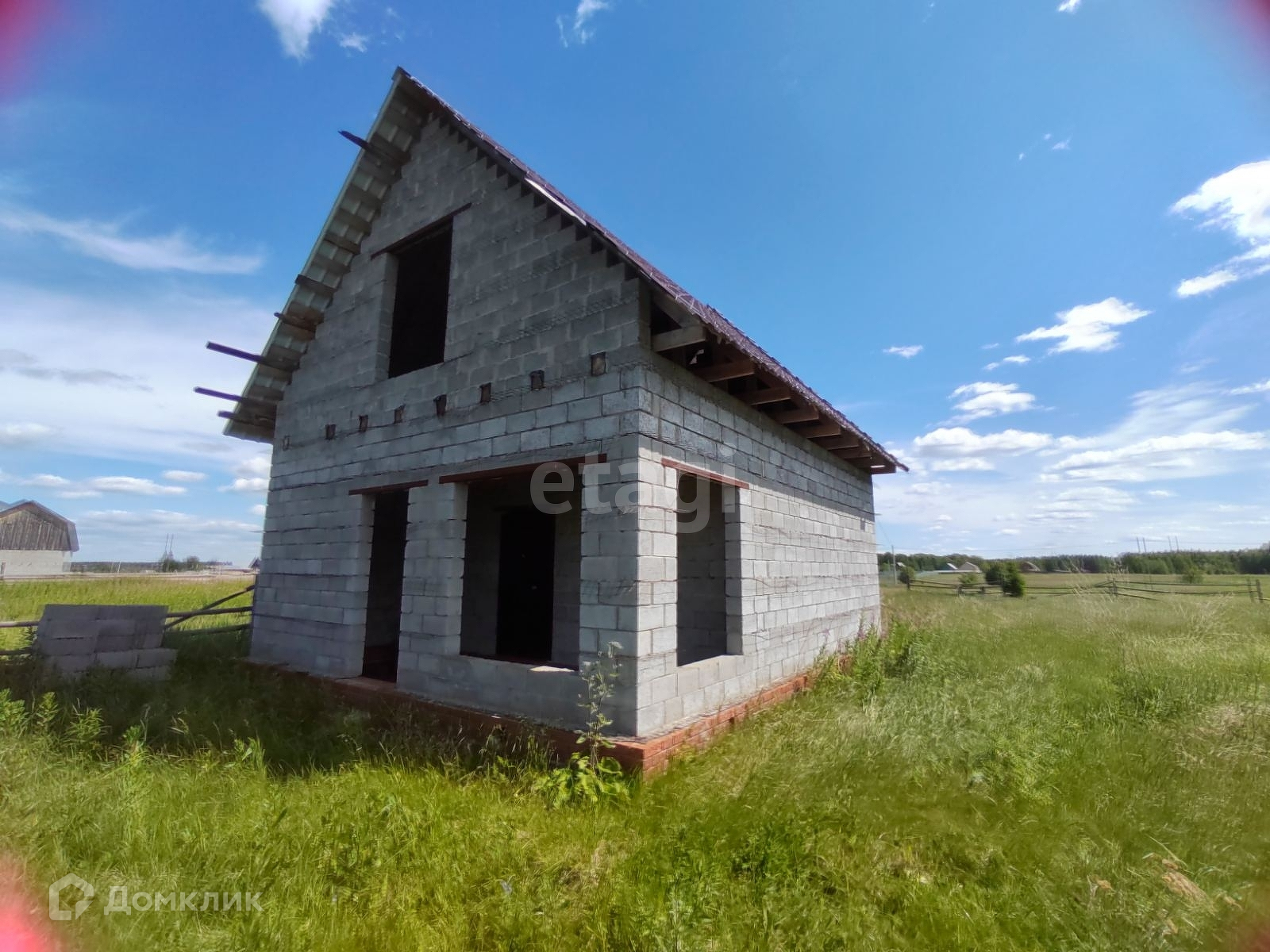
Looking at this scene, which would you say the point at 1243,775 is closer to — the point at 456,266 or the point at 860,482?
the point at 860,482

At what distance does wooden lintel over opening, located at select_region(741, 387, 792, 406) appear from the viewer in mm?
6407

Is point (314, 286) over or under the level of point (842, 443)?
over

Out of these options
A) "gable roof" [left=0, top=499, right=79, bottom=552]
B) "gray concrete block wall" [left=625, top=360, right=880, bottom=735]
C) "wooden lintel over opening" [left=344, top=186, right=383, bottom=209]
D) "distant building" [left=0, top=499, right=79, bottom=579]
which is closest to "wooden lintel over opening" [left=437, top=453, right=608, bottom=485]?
"gray concrete block wall" [left=625, top=360, right=880, bottom=735]

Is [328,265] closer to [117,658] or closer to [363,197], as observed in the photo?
[363,197]

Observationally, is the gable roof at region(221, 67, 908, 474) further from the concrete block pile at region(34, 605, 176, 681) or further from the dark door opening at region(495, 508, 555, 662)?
the dark door opening at region(495, 508, 555, 662)

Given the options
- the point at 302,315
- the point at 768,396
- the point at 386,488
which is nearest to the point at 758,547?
the point at 768,396

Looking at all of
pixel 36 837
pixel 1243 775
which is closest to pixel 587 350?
pixel 36 837

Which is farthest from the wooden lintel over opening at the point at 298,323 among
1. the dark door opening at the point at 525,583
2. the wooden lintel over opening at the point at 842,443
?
the wooden lintel over opening at the point at 842,443

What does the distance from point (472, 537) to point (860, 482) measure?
7218 mm

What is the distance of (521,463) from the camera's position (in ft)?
18.6

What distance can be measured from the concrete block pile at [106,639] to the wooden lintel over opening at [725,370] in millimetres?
7978

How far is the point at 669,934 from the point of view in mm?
2770

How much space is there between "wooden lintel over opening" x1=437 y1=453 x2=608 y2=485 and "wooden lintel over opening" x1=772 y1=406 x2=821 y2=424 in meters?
3.25

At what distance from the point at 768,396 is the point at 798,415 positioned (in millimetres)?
968
